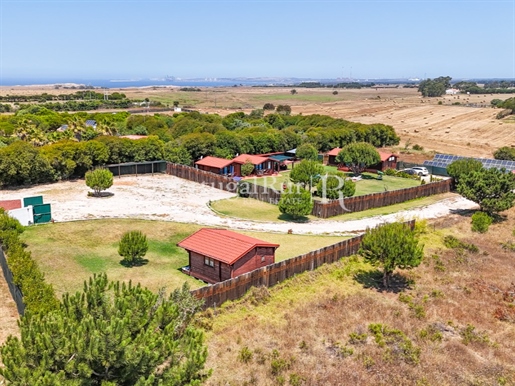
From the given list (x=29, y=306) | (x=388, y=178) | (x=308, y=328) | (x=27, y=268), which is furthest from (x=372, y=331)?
(x=388, y=178)

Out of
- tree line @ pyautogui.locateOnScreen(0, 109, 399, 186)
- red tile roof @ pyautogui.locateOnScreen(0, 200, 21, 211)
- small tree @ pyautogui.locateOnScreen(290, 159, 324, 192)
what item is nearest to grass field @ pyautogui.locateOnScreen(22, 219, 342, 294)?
red tile roof @ pyautogui.locateOnScreen(0, 200, 21, 211)

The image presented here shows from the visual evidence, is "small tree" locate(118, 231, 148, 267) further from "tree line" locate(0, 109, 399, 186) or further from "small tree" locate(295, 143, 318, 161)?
"small tree" locate(295, 143, 318, 161)

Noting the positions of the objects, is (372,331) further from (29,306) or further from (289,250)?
(29,306)

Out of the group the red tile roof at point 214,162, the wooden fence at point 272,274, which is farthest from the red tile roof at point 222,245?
the red tile roof at point 214,162

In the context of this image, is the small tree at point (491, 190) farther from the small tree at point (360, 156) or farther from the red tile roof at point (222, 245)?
the red tile roof at point (222, 245)

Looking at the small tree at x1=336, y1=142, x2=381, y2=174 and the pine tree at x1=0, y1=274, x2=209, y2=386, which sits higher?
the pine tree at x1=0, y1=274, x2=209, y2=386

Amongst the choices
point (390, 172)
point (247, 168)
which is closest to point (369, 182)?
point (390, 172)
